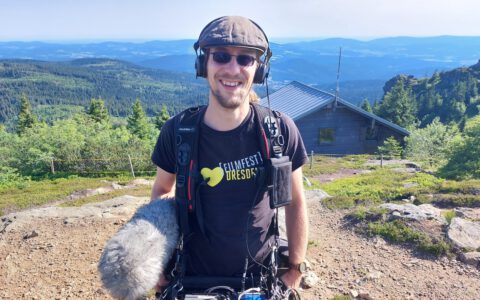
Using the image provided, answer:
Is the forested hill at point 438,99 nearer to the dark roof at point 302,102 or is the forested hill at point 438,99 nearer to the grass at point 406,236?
the dark roof at point 302,102

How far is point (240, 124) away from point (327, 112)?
24.1 m

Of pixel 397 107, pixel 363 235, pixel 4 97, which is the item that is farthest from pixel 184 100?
pixel 363 235

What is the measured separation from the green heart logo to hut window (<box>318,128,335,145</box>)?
24029mm

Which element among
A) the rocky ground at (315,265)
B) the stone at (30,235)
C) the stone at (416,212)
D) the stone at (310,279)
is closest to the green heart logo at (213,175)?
the rocky ground at (315,265)

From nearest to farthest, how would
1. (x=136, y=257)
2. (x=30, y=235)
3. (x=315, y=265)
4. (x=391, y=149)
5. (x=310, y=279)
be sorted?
1. (x=136, y=257)
2. (x=310, y=279)
3. (x=315, y=265)
4. (x=30, y=235)
5. (x=391, y=149)

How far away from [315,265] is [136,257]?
4.49 meters

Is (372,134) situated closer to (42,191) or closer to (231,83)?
(42,191)

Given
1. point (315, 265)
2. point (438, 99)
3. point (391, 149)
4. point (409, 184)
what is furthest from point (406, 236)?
point (438, 99)

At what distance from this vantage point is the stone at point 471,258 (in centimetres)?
584

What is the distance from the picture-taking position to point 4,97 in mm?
163000

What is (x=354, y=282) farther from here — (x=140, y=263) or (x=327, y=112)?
(x=327, y=112)

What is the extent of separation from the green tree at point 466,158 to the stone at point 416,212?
7042mm

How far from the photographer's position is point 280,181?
2.54 metres

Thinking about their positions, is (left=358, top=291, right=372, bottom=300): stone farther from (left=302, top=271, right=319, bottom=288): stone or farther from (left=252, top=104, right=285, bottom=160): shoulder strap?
(left=252, top=104, right=285, bottom=160): shoulder strap
